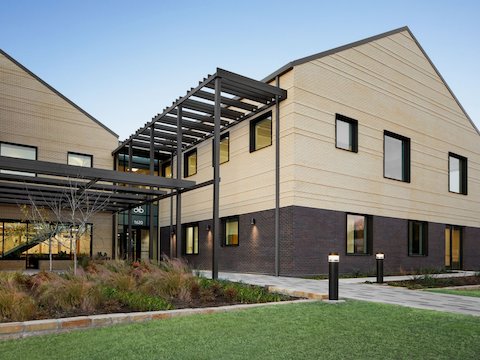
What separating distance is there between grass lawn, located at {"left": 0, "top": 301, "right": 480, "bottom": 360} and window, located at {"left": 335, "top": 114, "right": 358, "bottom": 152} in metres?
11.2

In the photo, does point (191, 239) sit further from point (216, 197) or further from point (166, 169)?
point (216, 197)

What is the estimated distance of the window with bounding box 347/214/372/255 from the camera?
1753cm

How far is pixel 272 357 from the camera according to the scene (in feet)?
14.8

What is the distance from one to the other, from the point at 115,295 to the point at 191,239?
14.9 meters

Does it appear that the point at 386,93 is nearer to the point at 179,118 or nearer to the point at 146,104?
the point at 179,118

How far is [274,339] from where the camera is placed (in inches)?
209

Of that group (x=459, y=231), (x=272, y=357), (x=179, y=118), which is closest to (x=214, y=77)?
(x=179, y=118)

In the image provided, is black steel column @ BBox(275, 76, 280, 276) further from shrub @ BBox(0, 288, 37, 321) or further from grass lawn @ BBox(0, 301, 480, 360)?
shrub @ BBox(0, 288, 37, 321)

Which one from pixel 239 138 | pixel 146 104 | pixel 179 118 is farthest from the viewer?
pixel 146 104

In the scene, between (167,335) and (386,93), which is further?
(386,93)

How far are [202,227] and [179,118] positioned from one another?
6.86 meters

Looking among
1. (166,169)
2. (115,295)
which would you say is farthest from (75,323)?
(166,169)

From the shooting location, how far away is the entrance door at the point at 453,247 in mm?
22669

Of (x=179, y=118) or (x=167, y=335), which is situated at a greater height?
(x=179, y=118)
